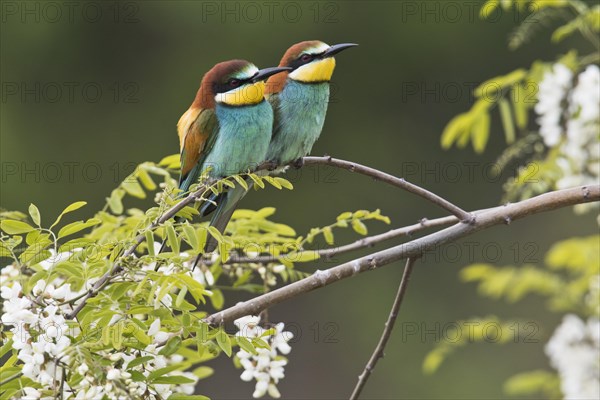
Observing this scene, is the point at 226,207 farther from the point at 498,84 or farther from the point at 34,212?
the point at 498,84

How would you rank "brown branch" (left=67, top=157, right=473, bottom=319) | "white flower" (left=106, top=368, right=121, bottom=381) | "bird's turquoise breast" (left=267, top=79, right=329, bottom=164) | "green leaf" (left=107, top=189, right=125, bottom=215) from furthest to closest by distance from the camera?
"bird's turquoise breast" (left=267, top=79, right=329, bottom=164)
"green leaf" (left=107, top=189, right=125, bottom=215)
"brown branch" (left=67, top=157, right=473, bottom=319)
"white flower" (left=106, top=368, right=121, bottom=381)

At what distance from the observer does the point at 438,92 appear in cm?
610

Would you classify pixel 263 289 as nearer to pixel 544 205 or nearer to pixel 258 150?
pixel 258 150

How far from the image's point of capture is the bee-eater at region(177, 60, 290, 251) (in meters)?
1.85

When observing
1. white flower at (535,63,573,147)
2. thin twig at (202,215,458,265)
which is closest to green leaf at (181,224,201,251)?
thin twig at (202,215,458,265)

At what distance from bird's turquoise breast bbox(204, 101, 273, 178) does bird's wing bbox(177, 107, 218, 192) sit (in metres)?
0.01

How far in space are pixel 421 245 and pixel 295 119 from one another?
23.2 inches

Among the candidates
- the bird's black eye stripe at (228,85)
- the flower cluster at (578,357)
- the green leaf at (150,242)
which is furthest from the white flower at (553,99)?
the green leaf at (150,242)

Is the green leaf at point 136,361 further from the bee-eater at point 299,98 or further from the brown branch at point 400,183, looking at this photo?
the bee-eater at point 299,98

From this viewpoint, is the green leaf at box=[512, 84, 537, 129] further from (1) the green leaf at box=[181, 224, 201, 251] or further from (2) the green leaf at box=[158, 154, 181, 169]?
(1) the green leaf at box=[181, 224, 201, 251]

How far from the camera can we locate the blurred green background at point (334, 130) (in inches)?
220

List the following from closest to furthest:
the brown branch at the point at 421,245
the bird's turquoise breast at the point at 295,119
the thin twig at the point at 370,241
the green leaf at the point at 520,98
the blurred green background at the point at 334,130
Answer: the brown branch at the point at 421,245, the thin twig at the point at 370,241, the bird's turquoise breast at the point at 295,119, the green leaf at the point at 520,98, the blurred green background at the point at 334,130

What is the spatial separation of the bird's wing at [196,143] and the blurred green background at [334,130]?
347 cm

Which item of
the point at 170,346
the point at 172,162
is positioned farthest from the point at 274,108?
the point at 170,346
